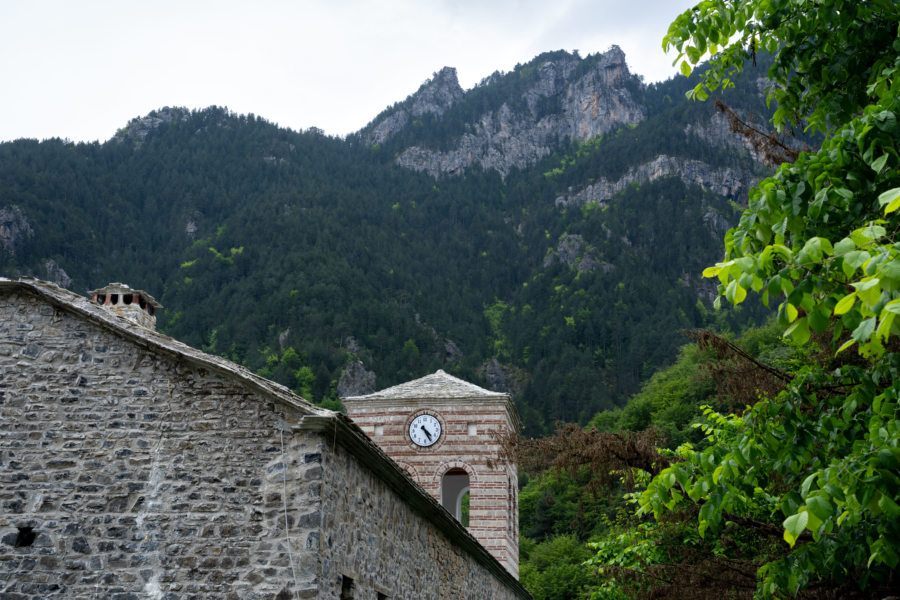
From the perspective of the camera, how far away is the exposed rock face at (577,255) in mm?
104688

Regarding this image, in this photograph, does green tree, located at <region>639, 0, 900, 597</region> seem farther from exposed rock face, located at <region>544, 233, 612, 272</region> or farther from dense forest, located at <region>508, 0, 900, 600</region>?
exposed rock face, located at <region>544, 233, 612, 272</region>

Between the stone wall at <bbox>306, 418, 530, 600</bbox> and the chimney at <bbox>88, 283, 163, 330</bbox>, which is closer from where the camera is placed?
the stone wall at <bbox>306, 418, 530, 600</bbox>

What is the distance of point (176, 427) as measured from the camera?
31.8 feet

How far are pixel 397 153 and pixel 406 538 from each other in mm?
127617

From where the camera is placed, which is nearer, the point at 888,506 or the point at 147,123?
the point at 888,506

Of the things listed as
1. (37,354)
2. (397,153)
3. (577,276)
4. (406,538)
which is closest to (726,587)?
(406,538)

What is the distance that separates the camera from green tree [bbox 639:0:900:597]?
14.3 feet

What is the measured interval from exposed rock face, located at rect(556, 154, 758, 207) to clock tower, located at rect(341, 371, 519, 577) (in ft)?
331

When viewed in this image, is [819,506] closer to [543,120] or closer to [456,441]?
[456,441]

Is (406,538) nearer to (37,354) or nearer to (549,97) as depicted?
(37,354)

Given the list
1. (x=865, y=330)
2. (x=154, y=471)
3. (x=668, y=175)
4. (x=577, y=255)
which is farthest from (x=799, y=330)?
(x=668, y=175)

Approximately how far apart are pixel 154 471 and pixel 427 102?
160 metres

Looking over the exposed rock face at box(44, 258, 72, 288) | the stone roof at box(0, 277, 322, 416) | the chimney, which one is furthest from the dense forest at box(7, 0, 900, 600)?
the chimney

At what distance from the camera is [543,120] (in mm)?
160750
